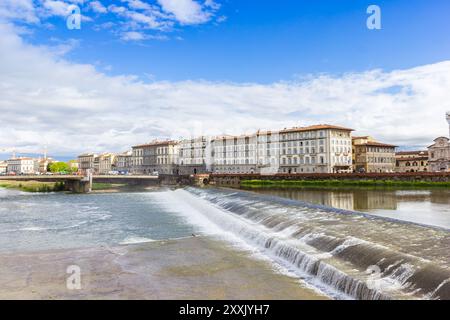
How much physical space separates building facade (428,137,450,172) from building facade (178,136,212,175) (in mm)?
70185

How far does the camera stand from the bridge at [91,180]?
82438 mm

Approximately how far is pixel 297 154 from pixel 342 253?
102 meters

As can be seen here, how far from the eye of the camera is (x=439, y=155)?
110125mm

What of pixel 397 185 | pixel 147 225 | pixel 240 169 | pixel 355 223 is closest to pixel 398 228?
pixel 355 223

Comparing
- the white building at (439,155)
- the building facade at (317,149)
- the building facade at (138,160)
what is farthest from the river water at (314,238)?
the building facade at (138,160)

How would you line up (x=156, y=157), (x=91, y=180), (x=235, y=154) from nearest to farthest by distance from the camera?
1. (x=91, y=180)
2. (x=235, y=154)
3. (x=156, y=157)

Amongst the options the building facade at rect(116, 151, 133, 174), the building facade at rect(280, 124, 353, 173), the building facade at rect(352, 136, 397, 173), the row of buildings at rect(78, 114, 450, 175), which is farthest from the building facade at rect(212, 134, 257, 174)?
the building facade at rect(116, 151, 133, 174)

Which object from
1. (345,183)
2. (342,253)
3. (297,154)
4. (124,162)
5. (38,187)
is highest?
(297,154)

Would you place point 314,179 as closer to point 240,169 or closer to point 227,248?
point 240,169

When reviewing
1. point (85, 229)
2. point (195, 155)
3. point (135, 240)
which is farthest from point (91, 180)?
point (135, 240)

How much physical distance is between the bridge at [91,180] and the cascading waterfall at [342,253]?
66536mm

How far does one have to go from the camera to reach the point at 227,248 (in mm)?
19781

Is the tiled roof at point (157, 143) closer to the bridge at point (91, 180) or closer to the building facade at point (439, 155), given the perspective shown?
the bridge at point (91, 180)

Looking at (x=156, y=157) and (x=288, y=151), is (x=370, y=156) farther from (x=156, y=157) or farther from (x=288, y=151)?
(x=156, y=157)
